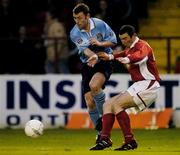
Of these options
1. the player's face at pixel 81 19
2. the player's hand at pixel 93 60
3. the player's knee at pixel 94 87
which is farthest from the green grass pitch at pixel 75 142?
the player's face at pixel 81 19

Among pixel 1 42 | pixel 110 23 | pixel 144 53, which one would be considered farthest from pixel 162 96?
pixel 144 53

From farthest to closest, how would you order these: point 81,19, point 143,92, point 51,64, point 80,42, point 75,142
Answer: point 51,64 < point 75,142 < point 80,42 < point 81,19 < point 143,92

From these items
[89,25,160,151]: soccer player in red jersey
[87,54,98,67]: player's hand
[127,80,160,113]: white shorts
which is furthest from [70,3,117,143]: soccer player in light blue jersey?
[127,80,160,113]: white shorts

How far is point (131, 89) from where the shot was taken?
14.7 m

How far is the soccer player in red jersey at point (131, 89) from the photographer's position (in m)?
14.5

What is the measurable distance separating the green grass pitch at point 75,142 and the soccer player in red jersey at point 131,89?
9.9 inches

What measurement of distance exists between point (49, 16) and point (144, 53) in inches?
294

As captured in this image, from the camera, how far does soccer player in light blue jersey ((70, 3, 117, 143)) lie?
15672 mm

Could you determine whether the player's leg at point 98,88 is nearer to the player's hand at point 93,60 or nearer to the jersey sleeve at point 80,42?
the jersey sleeve at point 80,42

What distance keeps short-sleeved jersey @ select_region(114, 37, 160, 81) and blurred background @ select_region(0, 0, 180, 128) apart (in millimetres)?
6160

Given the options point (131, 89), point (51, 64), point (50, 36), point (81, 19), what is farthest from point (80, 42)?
point (50, 36)

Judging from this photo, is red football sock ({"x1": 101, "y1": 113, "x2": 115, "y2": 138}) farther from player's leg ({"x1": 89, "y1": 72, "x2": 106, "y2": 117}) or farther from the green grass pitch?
player's leg ({"x1": 89, "y1": 72, "x2": 106, "y2": 117})

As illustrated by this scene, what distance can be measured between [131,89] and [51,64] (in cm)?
706

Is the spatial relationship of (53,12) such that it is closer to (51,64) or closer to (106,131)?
(51,64)
